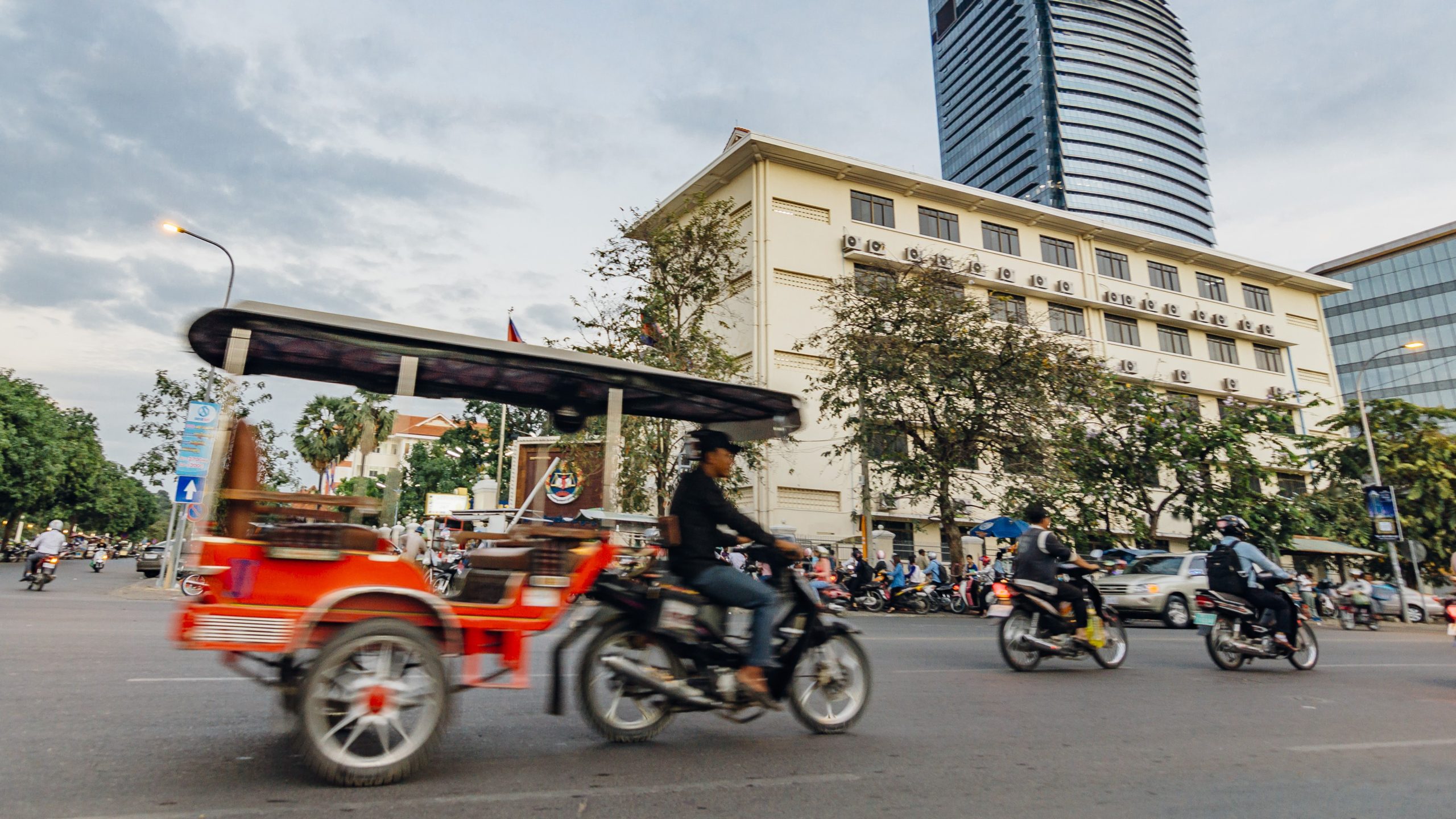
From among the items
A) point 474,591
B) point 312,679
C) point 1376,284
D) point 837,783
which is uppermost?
point 1376,284

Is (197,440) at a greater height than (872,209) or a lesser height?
lesser

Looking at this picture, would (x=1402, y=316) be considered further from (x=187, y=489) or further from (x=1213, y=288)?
(x=187, y=489)

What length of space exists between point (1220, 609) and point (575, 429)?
785cm

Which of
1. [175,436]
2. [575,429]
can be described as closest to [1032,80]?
[175,436]

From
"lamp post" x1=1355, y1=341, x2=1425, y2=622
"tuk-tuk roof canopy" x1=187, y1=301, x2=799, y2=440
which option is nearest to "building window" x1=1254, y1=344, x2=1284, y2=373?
"lamp post" x1=1355, y1=341, x2=1425, y2=622

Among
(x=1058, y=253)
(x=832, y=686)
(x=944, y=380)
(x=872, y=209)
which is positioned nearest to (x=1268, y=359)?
(x=1058, y=253)

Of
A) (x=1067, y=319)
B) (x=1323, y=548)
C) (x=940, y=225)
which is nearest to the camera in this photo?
(x=1323, y=548)

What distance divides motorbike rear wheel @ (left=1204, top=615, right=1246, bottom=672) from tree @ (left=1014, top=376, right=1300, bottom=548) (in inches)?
638

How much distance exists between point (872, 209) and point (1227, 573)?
86.8ft

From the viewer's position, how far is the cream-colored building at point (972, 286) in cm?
2992

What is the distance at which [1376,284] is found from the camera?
80562 mm

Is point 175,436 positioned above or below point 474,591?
above

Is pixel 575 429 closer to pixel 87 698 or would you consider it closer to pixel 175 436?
pixel 87 698

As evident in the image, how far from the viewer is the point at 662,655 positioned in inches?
186
